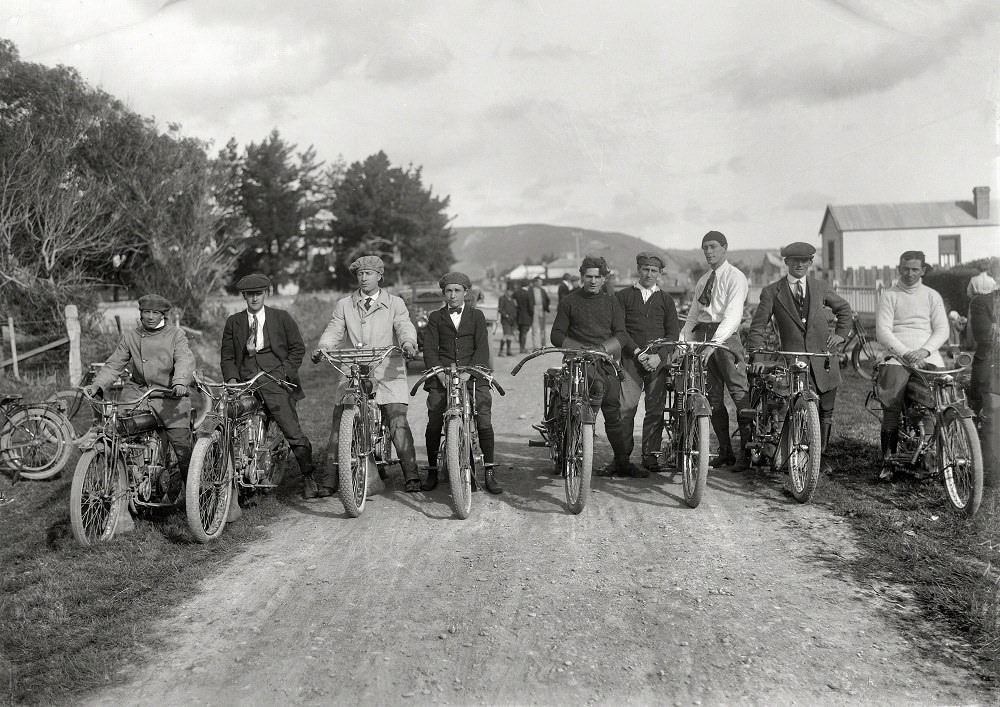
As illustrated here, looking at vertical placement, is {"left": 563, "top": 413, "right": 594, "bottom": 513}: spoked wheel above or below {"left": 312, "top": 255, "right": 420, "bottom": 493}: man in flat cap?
below

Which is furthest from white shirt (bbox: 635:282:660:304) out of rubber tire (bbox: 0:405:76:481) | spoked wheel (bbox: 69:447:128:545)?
rubber tire (bbox: 0:405:76:481)

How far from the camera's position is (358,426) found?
6207mm

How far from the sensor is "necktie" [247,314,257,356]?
6719mm

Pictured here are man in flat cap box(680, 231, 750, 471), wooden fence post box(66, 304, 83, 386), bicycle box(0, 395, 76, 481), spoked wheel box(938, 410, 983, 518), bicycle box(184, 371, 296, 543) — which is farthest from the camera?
wooden fence post box(66, 304, 83, 386)

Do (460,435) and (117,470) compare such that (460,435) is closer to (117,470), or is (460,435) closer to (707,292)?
(117,470)

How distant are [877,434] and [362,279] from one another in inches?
200

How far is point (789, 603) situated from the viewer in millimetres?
4285

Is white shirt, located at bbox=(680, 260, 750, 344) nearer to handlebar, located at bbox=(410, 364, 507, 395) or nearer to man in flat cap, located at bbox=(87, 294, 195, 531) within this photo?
handlebar, located at bbox=(410, 364, 507, 395)

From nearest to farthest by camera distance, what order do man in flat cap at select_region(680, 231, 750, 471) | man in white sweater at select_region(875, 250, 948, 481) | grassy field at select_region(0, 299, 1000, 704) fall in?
grassy field at select_region(0, 299, 1000, 704)
man in white sweater at select_region(875, 250, 948, 481)
man in flat cap at select_region(680, 231, 750, 471)

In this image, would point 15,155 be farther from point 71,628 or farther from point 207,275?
point 71,628

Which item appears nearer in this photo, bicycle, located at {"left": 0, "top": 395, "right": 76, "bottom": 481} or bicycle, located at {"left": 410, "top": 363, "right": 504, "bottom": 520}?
bicycle, located at {"left": 410, "top": 363, "right": 504, "bottom": 520}

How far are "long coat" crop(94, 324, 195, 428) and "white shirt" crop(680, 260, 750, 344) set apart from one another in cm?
379

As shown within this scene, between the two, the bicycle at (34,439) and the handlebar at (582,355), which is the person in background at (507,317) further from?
the handlebar at (582,355)

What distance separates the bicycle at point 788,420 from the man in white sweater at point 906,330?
450 mm
